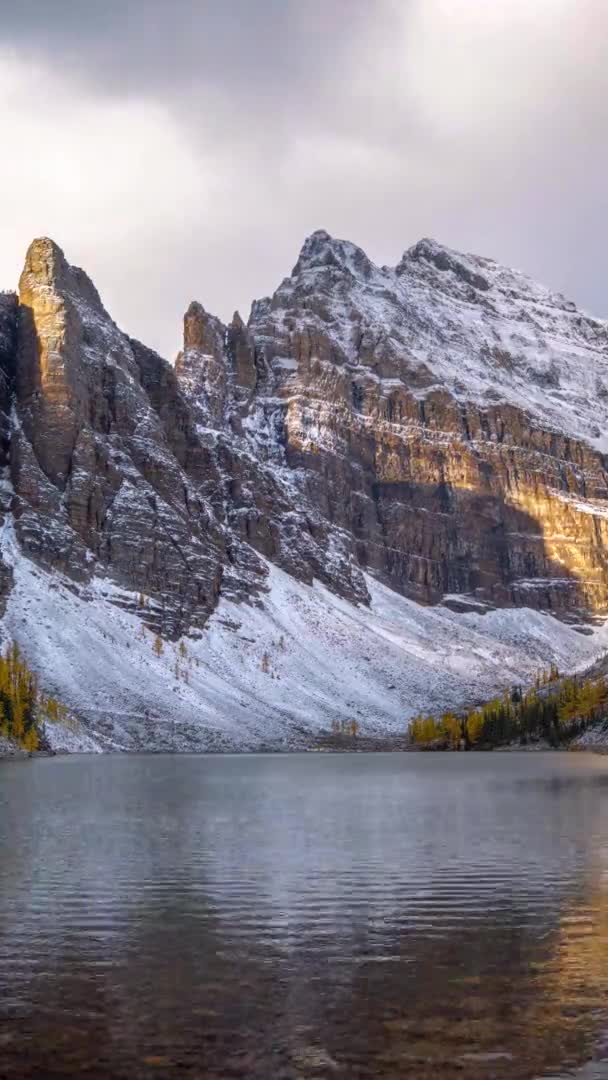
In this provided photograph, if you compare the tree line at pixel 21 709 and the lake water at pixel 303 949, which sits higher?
the tree line at pixel 21 709

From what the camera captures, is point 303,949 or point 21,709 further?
point 21,709

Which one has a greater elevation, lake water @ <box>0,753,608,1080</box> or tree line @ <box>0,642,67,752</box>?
tree line @ <box>0,642,67,752</box>

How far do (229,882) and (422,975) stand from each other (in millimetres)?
15131

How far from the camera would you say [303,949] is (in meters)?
25.2

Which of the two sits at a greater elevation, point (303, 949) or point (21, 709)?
point (21, 709)

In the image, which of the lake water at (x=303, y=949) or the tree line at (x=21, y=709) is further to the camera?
the tree line at (x=21, y=709)

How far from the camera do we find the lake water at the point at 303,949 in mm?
17281

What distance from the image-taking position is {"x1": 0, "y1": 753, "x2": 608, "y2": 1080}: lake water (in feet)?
56.7

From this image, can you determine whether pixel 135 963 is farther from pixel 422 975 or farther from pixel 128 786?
pixel 128 786

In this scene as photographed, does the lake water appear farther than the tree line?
No

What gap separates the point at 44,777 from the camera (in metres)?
107

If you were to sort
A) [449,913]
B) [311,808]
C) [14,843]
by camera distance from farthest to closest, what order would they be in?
[311,808] < [14,843] < [449,913]

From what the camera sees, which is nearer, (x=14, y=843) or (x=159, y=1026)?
(x=159, y=1026)

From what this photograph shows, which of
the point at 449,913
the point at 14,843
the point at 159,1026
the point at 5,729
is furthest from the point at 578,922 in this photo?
the point at 5,729
